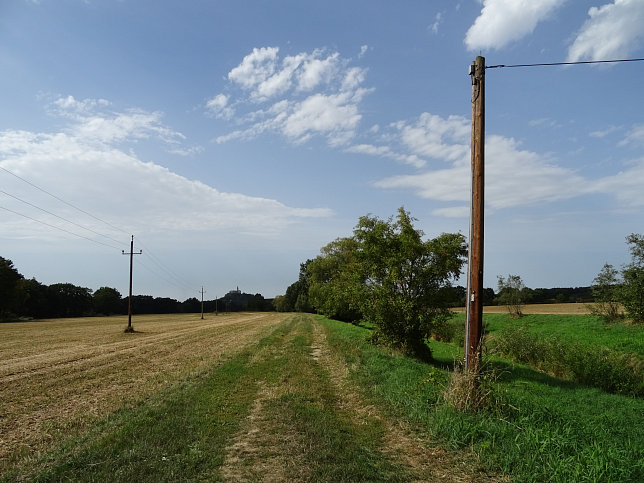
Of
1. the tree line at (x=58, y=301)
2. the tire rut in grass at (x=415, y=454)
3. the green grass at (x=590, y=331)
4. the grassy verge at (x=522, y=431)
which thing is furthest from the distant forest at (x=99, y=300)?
the tire rut in grass at (x=415, y=454)

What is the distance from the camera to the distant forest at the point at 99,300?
6475 cm

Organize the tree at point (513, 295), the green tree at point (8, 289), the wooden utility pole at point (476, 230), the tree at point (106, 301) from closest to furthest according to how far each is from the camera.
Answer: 1. the wooden utility pole at point (476, 230)
2. the tree at point (513, 295)
3. the green tree at point (8, 289)
4. the tree at point (106, 301)

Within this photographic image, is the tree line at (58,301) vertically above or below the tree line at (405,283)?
below

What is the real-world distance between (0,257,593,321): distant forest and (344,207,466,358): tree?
1082mm

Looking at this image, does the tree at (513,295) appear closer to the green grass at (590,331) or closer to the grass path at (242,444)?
the green grass at (590,331)

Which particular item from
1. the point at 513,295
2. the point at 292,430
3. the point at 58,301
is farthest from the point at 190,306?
the point at 292,430

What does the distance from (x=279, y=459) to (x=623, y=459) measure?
14.6 feet

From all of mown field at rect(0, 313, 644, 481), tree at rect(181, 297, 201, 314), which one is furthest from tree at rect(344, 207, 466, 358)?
tree at rect(181, 297, 201, 314)

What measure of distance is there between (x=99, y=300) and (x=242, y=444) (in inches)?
4360

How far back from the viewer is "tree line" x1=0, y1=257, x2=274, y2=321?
215ft

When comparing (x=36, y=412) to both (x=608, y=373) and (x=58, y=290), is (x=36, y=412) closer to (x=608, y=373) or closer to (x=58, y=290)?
(x=608, y=373)

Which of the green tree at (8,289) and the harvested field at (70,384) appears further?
the green tree at (8,289)

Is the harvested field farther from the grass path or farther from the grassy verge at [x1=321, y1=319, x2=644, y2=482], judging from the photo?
the grassy verge at [x1=321, y1=319, x2=644, y2=482]

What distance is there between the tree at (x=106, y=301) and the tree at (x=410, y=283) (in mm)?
101078
